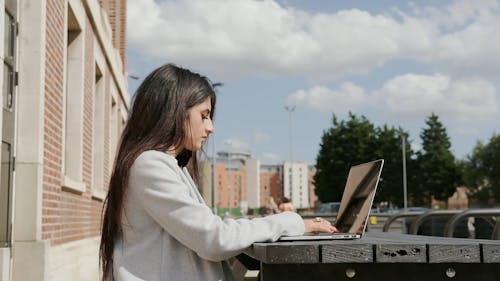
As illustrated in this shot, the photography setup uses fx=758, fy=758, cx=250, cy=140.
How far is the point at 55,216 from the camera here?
23.7ft

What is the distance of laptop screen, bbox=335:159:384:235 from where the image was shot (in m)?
2.88

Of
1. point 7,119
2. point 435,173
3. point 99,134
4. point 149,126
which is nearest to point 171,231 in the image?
point 149,126

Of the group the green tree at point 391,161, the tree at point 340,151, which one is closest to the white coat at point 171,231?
the tree at point 340,151

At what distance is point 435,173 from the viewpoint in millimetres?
67938

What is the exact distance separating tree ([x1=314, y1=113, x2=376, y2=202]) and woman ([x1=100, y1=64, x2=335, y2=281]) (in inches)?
2423

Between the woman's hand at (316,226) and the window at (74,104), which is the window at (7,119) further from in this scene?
the window at (74,104)

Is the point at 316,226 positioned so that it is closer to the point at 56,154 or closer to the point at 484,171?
the point at 56,154

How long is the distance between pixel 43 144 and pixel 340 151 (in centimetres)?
5913

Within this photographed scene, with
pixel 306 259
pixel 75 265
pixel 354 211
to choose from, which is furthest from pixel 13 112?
pixel 306 259

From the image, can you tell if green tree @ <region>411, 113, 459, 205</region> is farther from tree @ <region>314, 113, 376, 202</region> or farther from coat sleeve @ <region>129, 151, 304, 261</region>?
coat sleeve @ <region>129, 151, 304, 261</region>

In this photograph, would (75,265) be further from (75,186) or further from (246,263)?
(246,263)

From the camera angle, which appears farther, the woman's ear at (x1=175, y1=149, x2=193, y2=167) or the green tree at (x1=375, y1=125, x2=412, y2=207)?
the green tree at (x1=375, y1=125, x2=412, y2=207)

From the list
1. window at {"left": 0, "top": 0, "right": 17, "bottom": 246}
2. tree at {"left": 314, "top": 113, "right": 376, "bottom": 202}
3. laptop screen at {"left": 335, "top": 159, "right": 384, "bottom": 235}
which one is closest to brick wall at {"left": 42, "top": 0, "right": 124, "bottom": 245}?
window at {"left": 0, "top": 0, "right": 17, "bottom": 246}

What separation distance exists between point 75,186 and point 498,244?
6.83 m
